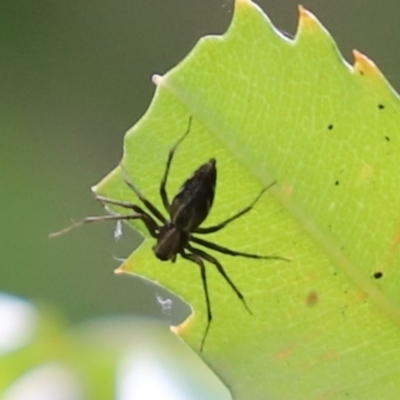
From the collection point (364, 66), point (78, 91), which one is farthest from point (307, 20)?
point (78, 91)

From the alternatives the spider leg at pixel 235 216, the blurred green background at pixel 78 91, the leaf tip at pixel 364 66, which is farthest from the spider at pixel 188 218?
the blurred green background at pixel 78 91

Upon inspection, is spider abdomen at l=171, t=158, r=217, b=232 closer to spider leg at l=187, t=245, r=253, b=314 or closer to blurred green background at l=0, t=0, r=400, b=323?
spider leg at l=187, t=245, r=253, b=314

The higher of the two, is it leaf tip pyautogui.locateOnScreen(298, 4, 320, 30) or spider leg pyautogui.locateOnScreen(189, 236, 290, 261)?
leaf tip pyautogui.locateOnScreen(298, 4, 320, 30)

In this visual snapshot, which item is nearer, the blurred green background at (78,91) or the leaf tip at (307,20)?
the leaf tip at (307,20)

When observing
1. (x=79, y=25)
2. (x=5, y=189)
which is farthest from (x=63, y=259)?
(x=79, y=25)

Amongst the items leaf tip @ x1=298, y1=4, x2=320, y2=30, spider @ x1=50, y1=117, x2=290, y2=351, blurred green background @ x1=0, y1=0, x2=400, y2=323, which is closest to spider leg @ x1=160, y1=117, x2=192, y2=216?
spider @ x1=50, y1=117, x2=290, y2=351

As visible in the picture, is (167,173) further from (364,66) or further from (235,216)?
(364,66)

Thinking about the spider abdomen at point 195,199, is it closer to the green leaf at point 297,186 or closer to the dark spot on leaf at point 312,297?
the green leaf at point 297,186
